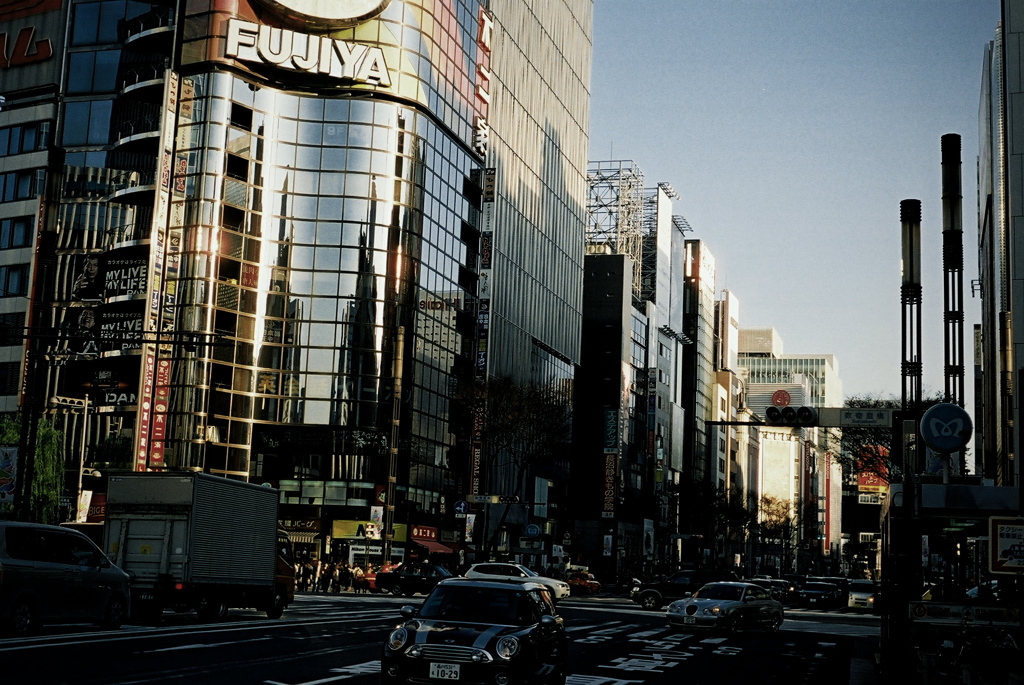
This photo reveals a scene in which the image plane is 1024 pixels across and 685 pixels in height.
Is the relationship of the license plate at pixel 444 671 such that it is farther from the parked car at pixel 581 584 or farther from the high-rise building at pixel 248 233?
the high-rise building at pixel 248 233

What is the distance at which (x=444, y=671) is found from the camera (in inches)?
509

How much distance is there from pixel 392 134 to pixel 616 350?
48.2 m

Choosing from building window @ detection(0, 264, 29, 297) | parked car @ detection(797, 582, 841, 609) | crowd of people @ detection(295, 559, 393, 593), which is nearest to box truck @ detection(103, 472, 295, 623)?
crowd of people @ detection(295, 559, 393, 593)

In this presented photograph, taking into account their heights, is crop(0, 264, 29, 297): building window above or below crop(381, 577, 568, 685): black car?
above

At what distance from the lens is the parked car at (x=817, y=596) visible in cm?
6219

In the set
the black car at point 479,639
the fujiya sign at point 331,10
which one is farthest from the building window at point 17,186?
the black car at point 479,639

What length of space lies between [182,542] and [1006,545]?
1761 centimetres

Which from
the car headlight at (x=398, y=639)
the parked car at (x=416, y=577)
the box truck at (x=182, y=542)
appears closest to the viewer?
the car headlight at (x=398, y=639)

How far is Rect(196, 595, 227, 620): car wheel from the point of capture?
27672 millimetres

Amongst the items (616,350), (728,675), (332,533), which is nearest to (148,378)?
(332,533)

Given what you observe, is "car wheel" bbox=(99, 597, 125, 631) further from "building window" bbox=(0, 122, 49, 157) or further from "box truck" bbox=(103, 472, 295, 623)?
"building window" bbox=(0, 122, 49, 157)

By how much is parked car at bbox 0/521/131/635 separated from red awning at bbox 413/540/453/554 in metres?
53.1

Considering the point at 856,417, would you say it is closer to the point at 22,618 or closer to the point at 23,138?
the point at 22,618

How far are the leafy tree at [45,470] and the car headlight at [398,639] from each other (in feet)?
167
